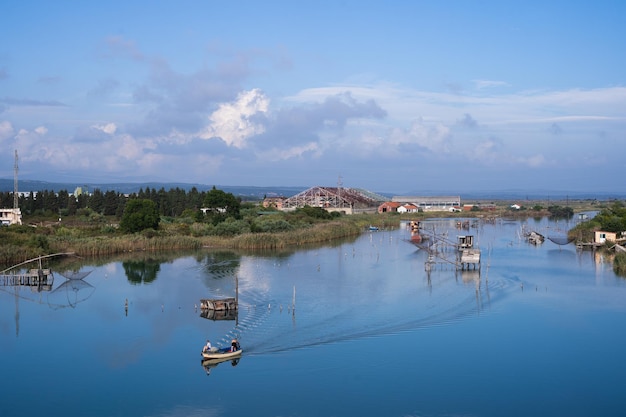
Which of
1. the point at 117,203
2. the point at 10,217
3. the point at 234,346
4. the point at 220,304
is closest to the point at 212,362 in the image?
the point at 234,346

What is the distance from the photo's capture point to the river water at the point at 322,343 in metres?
10.1

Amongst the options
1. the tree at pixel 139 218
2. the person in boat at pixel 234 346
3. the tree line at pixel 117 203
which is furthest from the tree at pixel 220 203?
the person in boat at pixel 234 346

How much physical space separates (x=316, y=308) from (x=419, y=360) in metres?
4.29

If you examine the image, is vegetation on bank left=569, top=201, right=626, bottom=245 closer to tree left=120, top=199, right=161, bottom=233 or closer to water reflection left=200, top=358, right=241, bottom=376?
tree left=120, top=199, right=161, bottom=233

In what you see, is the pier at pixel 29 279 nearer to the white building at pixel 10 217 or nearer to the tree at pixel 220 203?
the white building at pixel 10 217

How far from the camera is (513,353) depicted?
1252 cm

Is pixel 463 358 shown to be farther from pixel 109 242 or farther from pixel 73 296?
pixel 109 242

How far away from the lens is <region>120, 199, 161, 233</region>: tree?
29.3 meters

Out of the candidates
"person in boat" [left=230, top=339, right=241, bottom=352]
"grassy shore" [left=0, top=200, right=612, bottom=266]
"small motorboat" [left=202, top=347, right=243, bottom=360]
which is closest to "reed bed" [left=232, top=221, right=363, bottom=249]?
"grassy shore" [left=0, top=200, right=612, bottom=266]

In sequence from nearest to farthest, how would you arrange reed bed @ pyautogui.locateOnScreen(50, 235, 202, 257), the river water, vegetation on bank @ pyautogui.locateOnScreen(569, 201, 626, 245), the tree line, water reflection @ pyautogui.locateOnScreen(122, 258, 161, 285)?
the river water < water reflection @ pyautogui.locateOnScreen(122, 258, 161, 285) < reed bed @ pyautogui.locateOnScreen(50, 235, 202, 257) < vegetation on bank @ pyautogui.locateOnScreen(569, 201, 626, 245) < the tree line

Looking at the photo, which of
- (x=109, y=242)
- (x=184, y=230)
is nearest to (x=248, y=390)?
(x=109, y=242)

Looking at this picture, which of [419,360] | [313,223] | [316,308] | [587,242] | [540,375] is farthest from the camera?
[313,223]

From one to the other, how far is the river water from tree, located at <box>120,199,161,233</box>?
6.70 m

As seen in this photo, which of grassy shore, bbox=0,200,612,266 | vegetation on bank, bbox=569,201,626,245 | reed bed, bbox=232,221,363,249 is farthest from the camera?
vegetation on bank, bbox=569,201,626,245
